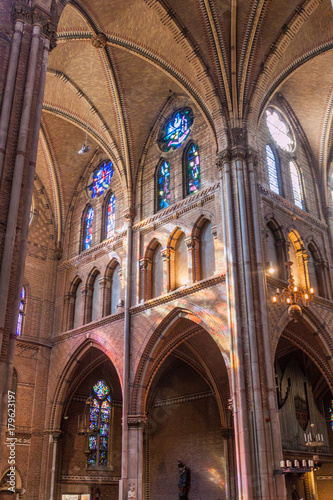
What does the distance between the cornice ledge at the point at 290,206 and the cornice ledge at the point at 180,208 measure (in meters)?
1.58

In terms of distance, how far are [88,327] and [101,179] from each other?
683 cm

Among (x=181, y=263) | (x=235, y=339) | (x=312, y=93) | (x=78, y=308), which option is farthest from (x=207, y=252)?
(x=312, y=93)

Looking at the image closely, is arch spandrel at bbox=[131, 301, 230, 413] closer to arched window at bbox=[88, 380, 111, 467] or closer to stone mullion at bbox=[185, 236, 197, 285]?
stone mullion at bbox=[185, 236, 197, 285]

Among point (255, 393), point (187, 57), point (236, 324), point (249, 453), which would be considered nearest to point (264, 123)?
point (187, 57)

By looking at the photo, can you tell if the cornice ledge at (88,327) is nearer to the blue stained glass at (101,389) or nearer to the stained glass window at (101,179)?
the blue stained glass at (101,389)

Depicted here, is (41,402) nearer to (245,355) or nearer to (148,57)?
(245,355)

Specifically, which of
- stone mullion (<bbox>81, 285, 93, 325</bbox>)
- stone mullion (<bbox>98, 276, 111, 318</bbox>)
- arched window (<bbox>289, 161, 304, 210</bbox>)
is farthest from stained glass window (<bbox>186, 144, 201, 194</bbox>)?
stone mullion (<bbox>81, 285, 93, 325</bbox>)

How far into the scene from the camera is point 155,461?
21391 millimetres

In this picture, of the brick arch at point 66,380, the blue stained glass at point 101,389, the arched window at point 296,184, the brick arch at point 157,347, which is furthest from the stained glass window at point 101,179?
the blue stained glass at point 101,389

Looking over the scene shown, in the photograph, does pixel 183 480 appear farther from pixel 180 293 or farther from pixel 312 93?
pixel 312 93

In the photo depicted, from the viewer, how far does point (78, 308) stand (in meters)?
21.8

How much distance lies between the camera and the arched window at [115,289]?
787 inches

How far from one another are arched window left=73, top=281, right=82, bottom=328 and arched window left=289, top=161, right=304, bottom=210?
950 cm

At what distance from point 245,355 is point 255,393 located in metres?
1.04
